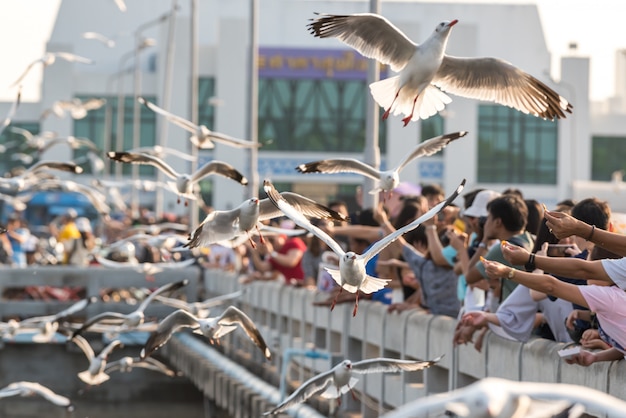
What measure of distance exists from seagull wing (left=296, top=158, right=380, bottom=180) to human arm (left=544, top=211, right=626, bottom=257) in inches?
91.6

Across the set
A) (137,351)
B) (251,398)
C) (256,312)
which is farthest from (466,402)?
(137,351)

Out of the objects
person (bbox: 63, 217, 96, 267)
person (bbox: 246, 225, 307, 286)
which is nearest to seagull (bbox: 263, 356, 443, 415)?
person (bbox: 246, 225, 307, 286)

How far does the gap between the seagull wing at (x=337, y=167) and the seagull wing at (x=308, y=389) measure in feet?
3.98

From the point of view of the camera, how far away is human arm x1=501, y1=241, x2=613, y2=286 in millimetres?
7781

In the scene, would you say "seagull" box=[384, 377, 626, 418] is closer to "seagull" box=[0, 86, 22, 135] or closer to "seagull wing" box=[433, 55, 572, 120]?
"seagull wing" box=[433, 55, 572, 120]

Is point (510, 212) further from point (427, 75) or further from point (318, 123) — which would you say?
point (318, 123)

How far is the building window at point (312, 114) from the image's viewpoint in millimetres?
71438

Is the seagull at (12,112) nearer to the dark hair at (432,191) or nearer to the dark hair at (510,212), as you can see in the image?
the dark hair at (432,191)

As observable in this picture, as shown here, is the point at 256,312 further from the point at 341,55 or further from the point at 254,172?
the point at 341,55

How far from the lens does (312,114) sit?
236ft

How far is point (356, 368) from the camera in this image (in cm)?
970

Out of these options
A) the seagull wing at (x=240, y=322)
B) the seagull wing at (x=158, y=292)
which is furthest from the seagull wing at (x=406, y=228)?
the seagull wing at (x=158, y=292)

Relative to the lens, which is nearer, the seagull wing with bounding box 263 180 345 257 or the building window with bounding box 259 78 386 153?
the seagull wing with bounding box 263 180 345 257

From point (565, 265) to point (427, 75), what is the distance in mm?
2550
